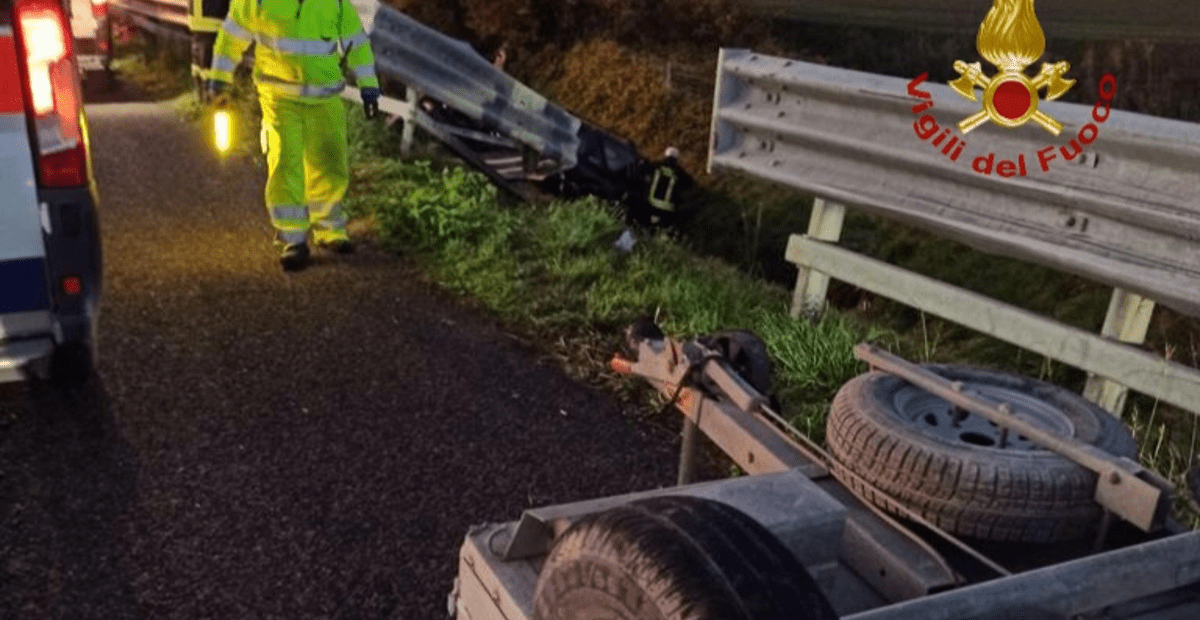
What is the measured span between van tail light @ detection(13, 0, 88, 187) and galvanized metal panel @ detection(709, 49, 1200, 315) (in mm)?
3057

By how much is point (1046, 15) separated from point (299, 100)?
12.4m

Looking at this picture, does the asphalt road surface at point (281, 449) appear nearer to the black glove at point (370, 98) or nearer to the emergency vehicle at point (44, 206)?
the emergency vehicle at point (44, 206)

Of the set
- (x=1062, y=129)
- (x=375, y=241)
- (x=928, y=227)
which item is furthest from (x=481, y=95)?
(x=1062, y=129)

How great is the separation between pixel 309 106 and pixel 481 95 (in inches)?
101

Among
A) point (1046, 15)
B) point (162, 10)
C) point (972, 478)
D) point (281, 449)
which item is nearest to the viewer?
point (972, 478)

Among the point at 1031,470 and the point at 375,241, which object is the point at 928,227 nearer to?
the point at 1031,470

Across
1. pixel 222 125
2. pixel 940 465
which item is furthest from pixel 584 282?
pixel 940 465

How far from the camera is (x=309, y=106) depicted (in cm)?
696

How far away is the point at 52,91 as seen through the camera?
3.95 meters

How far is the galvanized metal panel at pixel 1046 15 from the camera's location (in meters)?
13.2

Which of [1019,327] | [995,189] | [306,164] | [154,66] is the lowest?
[154,66]

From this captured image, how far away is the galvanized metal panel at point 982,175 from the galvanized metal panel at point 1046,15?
7.64m

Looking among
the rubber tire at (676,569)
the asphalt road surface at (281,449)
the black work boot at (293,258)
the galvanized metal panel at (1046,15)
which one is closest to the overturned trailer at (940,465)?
the rubber tire at (676,569)

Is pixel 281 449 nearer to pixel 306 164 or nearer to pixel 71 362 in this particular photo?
pixel 71 362
